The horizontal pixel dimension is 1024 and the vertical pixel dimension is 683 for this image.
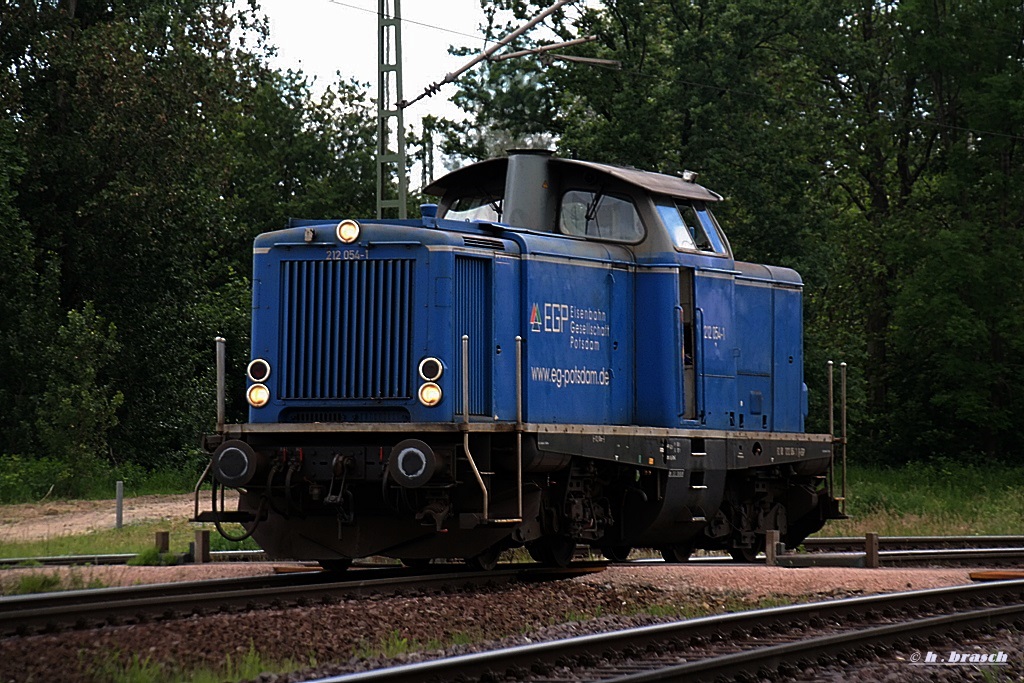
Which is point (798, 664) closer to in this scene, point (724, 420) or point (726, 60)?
point (724, 420)

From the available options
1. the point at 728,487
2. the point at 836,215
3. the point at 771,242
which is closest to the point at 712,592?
the point at 728,487

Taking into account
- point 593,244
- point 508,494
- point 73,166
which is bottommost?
point 508,494

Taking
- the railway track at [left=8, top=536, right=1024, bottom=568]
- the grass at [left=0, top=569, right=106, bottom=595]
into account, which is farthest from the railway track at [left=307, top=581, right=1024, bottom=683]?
the grass at [left=0, top=569, right=106, bottom=595]

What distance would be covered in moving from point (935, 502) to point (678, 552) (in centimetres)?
1077

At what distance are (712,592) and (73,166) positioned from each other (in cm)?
2322

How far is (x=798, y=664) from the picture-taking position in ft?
28.6

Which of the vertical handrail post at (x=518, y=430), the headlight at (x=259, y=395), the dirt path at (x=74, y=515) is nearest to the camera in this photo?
the vertical handrail post at (x=518, y=430)

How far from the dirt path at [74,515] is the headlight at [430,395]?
9.08m

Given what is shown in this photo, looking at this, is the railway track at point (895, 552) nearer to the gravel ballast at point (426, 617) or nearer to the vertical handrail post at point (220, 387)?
the gravel ballast at point (426, 617)

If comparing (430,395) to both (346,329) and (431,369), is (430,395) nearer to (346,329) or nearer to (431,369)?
(431,369)

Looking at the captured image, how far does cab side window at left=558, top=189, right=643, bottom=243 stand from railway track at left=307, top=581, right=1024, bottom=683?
185 inches

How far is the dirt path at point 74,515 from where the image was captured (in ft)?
65.0

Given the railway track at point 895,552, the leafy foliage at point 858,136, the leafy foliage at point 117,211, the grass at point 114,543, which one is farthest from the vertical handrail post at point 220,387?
the leafy foliage at point 858,136

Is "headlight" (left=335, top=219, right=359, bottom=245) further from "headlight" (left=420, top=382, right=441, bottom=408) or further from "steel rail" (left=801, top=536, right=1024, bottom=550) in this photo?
"steel rail" (left=801, top=536, right=1024, bottom=550)
